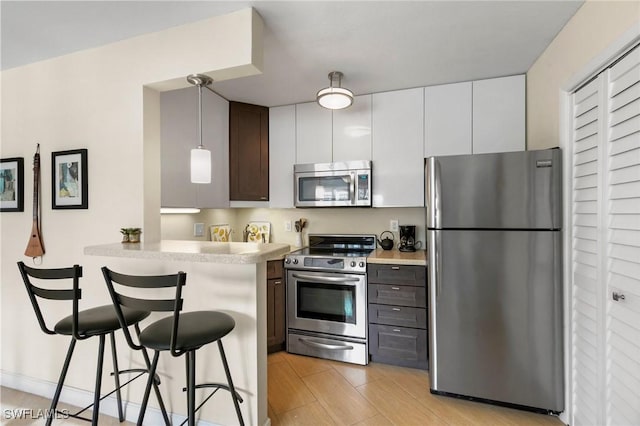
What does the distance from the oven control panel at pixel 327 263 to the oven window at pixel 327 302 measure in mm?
150

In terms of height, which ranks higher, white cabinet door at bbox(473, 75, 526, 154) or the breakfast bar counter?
white cabinet door at bbox(473, 75, 526, 154)

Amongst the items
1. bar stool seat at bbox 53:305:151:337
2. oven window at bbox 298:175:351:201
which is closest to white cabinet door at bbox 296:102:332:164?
oven window at bbox 298:175:351:201

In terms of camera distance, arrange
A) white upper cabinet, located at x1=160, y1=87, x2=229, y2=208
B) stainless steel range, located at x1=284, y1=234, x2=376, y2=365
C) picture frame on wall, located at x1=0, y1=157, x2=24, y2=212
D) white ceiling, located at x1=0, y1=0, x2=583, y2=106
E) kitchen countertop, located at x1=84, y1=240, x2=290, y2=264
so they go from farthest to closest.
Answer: stainless steel range, located at x1=284, y1=234, x2=376, y2=365, white upper cabinet, located at x1=160, y1=87, x2=229, y2=208, picture frame on wall, located at x1=0, y1=157, x2=24, y2=212, white ceiling, located at x1=0, y1=0, x2=583, y2=106, kitchen countertop, located at x1=84, y1=240, x2=290, y2=264

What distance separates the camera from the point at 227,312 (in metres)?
1.58

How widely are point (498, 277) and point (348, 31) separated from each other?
1764 millimetres

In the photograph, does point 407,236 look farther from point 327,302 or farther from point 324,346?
point 324,346

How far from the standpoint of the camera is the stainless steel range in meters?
2.46

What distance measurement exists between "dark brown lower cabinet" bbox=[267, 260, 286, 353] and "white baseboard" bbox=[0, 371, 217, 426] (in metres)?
1.00

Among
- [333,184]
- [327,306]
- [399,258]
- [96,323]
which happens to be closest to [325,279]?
[327,306]

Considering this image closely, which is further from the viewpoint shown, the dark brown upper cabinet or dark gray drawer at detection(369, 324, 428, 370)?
the dark brown upper cabinet

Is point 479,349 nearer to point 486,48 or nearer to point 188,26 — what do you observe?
point 486,48

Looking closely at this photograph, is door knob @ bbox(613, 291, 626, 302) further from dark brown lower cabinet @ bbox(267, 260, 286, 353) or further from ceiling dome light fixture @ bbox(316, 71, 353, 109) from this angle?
dark brown lower cabinet @ bbox(267, 260, 286, 353)

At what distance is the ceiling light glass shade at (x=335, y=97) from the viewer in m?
2.13

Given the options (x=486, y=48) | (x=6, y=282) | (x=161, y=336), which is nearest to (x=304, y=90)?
(x=486, y=48)
